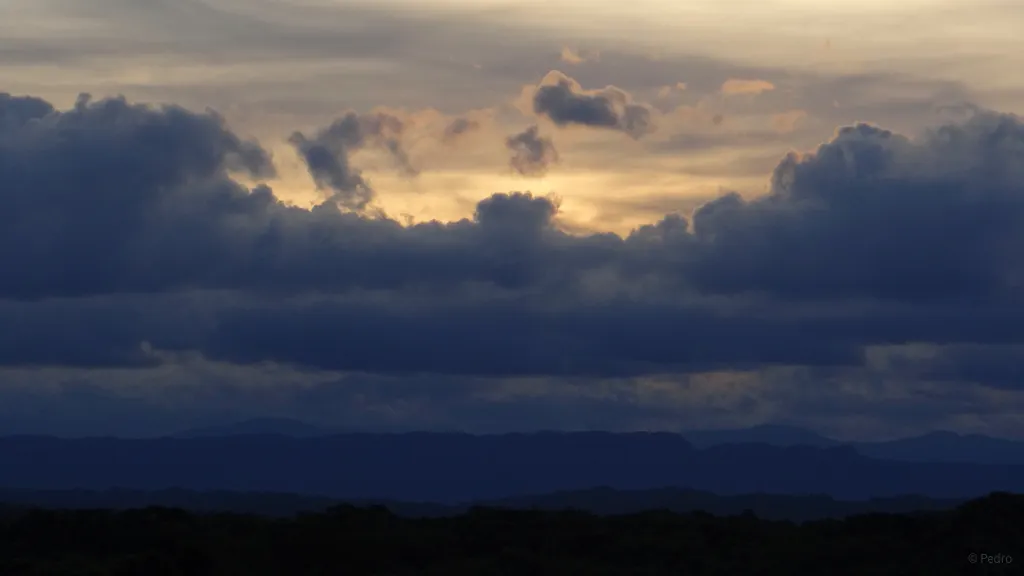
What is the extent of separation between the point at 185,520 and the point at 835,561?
6036cm

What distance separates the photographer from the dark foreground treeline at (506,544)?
113 meters

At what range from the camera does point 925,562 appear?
112625 mm

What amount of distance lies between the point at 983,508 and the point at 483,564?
1669 inches

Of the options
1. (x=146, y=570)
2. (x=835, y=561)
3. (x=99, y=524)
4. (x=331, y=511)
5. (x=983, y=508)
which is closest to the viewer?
(x=146, y=570)

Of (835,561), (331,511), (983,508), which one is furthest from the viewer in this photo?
(331,511)

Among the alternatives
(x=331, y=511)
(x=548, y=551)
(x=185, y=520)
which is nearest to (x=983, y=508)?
(x=548, y=551)

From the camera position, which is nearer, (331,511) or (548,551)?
(548,551)

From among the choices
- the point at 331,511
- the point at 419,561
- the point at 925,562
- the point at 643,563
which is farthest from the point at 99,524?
the point at 925,562

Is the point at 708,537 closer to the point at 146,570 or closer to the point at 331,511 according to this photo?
the point at 331,511

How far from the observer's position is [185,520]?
141 metres

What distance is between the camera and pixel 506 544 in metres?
127

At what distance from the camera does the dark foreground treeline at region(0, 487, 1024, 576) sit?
371ft

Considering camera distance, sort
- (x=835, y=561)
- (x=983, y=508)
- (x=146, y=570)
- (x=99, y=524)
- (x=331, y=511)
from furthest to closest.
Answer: (x=331, y=511) → (x=99, y=524) → (x=983, y=508) → (x=835, y=561) → (x=146, y=570)

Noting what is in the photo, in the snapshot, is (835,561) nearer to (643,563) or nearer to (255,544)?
(643,563)
